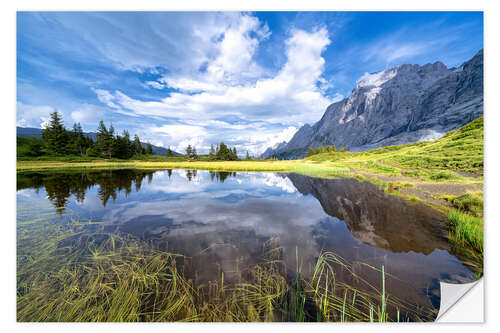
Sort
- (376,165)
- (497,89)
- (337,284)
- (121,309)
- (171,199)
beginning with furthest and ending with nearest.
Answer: (376,165) → (171,199) → (497,89) → (337,284) → (121,309)

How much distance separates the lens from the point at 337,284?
3826mm

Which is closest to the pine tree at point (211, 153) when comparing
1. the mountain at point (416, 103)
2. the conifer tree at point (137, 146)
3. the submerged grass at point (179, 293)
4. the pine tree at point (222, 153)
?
the pine tree at point (222, 153)

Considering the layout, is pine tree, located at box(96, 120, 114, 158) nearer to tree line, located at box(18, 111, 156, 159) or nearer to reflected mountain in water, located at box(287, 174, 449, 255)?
tree line, located at box(18, 111, 156, 159)

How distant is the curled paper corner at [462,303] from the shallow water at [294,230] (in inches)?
7.4

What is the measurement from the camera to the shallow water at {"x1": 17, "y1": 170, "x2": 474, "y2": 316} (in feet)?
14.2

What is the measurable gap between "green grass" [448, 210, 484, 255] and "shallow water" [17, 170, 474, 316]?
435mm

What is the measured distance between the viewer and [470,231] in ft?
18.7

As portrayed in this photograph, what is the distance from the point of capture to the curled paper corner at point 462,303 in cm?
373

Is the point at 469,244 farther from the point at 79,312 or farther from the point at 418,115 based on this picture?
the point at 418,115

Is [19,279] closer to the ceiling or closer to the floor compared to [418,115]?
closer to the floor

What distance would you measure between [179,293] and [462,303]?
23.7 ft

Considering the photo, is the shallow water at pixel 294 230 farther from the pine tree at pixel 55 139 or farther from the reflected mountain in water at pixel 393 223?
the pine tree at pixel 55 139

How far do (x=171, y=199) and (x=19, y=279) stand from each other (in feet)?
24.6

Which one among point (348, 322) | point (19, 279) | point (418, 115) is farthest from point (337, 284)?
point (418, 115)
